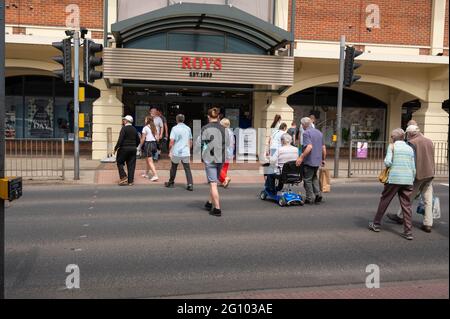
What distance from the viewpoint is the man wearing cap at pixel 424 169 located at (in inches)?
278

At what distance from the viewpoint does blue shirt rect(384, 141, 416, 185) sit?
22.4 ft

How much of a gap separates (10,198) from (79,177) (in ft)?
32.7

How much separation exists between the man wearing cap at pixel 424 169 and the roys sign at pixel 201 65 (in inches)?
422

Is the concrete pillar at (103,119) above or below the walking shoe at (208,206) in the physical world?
above

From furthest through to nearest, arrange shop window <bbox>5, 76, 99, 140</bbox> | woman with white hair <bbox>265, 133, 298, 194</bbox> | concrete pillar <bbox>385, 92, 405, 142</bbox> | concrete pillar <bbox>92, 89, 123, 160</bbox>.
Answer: concrete pillar <bbox>385, 92, 405, 142</bbox>
shop window <bbox>5, 76, 99, 140</bbox>
concrete pillar <bbox>92, 89, 123, 160</bbox>
woman with white hair <bbox>265, 133, 298, 194</bbox>

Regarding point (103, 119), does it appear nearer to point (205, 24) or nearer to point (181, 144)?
→ point (205, 24)

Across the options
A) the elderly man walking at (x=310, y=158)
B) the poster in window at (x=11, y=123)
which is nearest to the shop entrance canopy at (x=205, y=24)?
the poster in window at (x=11, y=123)

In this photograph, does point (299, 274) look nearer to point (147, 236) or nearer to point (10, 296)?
point (147, 236)

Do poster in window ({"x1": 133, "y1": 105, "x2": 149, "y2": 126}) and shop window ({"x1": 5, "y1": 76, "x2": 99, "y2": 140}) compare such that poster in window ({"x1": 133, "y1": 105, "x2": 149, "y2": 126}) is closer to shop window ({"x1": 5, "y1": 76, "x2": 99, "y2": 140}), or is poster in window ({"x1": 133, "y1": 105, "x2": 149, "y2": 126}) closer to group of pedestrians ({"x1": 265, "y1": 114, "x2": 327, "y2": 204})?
shop window ({"x1": 5, "y1": 76, "x2": 99, "y2": 140})

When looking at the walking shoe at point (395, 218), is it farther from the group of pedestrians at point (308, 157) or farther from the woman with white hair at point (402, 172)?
the group of pedestrians at point (308, 157)

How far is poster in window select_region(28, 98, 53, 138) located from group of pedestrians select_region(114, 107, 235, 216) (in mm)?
5625

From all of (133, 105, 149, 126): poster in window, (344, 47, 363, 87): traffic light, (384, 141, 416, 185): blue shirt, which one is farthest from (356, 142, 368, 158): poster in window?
(133, 105, 149, 126): poster in window

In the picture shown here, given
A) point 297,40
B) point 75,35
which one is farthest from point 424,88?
point 75,35

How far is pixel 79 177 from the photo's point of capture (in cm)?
1308
